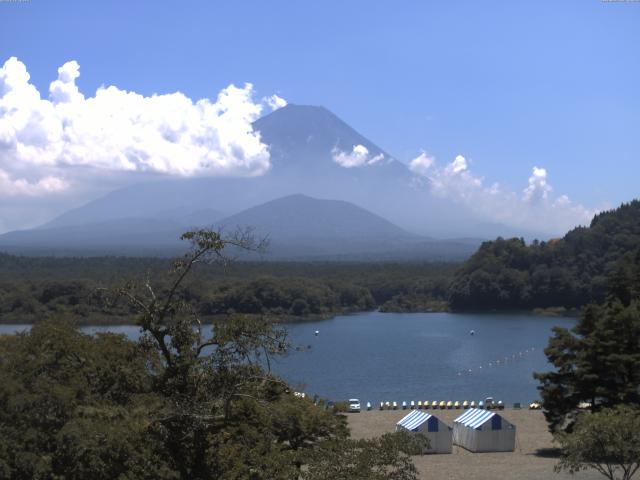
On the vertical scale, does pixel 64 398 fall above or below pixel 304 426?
above

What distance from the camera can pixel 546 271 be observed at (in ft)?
188

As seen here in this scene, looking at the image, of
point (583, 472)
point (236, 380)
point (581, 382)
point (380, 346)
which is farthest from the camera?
point (380, 346)

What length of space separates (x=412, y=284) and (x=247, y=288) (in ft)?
57.5

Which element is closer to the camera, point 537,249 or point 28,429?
point 28,429

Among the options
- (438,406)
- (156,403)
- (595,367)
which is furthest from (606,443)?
(438,406)

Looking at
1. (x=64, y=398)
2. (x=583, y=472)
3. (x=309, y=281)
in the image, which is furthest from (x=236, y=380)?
(x=309, y=281)

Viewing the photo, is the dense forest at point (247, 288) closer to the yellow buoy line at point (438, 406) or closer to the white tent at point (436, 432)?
the yellow buoy line at point (438, 406)

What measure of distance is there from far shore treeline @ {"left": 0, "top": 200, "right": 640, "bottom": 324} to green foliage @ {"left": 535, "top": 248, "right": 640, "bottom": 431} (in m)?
32.7

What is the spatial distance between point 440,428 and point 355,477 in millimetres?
9841

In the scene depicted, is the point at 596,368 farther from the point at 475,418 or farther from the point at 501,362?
the point at 501,362

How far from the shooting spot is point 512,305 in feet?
189

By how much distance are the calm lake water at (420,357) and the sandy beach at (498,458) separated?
7.09ft

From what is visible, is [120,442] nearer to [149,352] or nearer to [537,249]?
[149,352]

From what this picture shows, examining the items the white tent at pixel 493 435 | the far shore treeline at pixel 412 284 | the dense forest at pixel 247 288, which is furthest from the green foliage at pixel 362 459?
the far shore treeline at pixel 412 284
